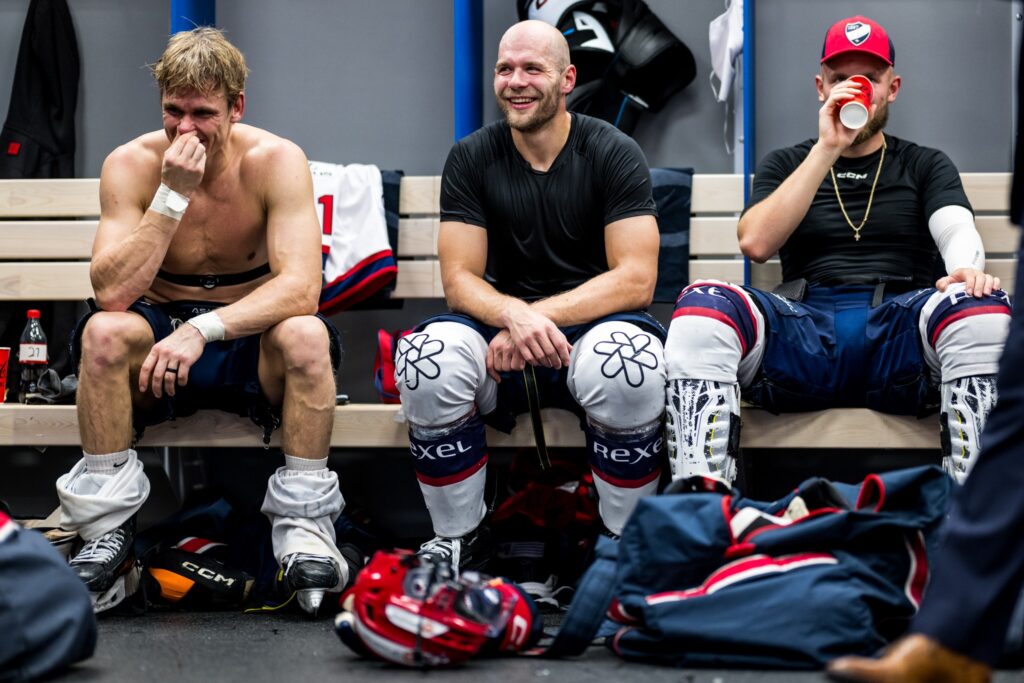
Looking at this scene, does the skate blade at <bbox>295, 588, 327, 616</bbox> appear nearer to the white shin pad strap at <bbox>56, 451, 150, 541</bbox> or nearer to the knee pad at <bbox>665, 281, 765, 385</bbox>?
the white shin pad strap at <bbox>56, 451, 150, 541</bbox>

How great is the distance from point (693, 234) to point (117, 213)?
1511 mm

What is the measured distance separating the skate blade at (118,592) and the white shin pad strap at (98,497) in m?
0.12

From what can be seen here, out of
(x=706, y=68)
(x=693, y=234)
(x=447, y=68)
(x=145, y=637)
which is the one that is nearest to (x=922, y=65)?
(x=706, y=68)

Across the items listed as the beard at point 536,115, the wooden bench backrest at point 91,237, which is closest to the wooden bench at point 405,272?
the wooden bench backrest at point 91,237

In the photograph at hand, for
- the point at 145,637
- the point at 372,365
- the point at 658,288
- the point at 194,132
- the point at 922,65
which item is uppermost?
the point at 922,65

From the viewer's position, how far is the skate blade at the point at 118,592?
2.30m

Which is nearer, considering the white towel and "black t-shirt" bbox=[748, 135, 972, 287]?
"black t-shirt" bbox=[748, 135, 972, 287]

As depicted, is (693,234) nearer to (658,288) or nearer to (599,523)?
(658,288)

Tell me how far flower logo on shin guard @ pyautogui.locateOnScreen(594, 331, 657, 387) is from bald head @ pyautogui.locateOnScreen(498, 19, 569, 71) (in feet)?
2.44

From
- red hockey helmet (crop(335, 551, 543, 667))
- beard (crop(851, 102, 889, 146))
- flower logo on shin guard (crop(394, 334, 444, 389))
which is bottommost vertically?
red hockey helmet (crop(335, 551, 543, 667))

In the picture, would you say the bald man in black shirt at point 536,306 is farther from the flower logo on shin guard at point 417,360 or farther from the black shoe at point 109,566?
the black shoe at point 109,566

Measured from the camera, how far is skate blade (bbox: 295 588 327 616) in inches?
89.3

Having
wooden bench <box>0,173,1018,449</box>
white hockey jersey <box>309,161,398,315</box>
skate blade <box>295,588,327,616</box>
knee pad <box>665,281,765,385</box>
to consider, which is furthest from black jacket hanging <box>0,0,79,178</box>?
knee pad <box>665,281,765,385</box>

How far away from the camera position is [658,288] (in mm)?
3096
